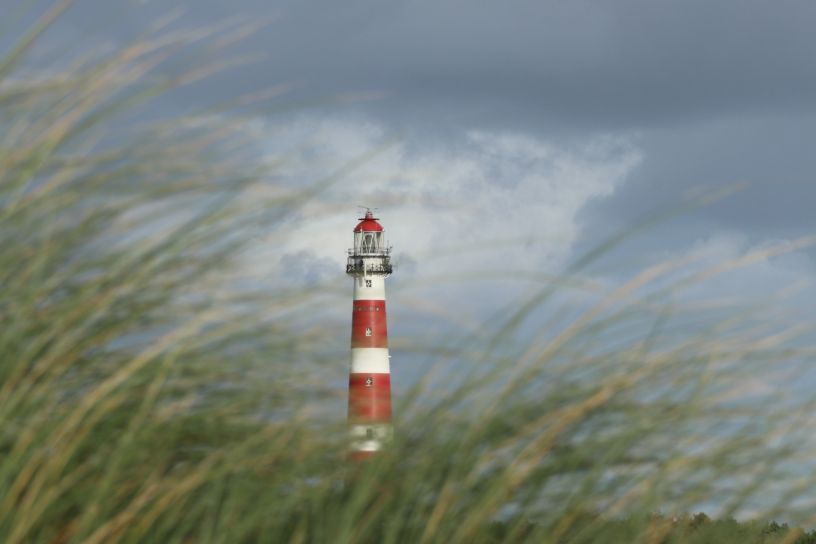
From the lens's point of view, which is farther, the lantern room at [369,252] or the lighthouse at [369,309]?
the lantern room at [369,252]

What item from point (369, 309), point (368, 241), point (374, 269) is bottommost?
point (369, 309)

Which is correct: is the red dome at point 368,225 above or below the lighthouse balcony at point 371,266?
above

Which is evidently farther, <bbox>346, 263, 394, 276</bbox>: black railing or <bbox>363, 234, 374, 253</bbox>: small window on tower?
<bbox>363, 234, 374, 253</bbox>: small window on tower

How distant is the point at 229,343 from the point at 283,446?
0.83ft

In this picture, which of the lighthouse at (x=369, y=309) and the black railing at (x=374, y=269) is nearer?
the lighthouse at (x=369, y=309)

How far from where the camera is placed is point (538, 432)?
247cm

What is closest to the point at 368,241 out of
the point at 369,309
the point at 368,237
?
the point at 368,237

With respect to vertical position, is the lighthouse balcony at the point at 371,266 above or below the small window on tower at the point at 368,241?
below

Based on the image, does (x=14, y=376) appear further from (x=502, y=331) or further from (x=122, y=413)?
(x=502, y=331)

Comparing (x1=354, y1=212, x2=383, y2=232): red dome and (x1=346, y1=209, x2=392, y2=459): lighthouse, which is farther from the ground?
(x1=354, y1=212, x2=383, y2=232): red dome

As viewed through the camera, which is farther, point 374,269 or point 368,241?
point 368,241

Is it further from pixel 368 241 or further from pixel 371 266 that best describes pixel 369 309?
pixel 368 241

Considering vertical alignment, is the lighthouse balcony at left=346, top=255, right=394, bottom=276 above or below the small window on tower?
below

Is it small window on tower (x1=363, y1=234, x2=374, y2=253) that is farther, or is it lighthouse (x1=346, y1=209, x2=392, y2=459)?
small window on tower (x1=363, y1=234, x2=374, y2=253)
